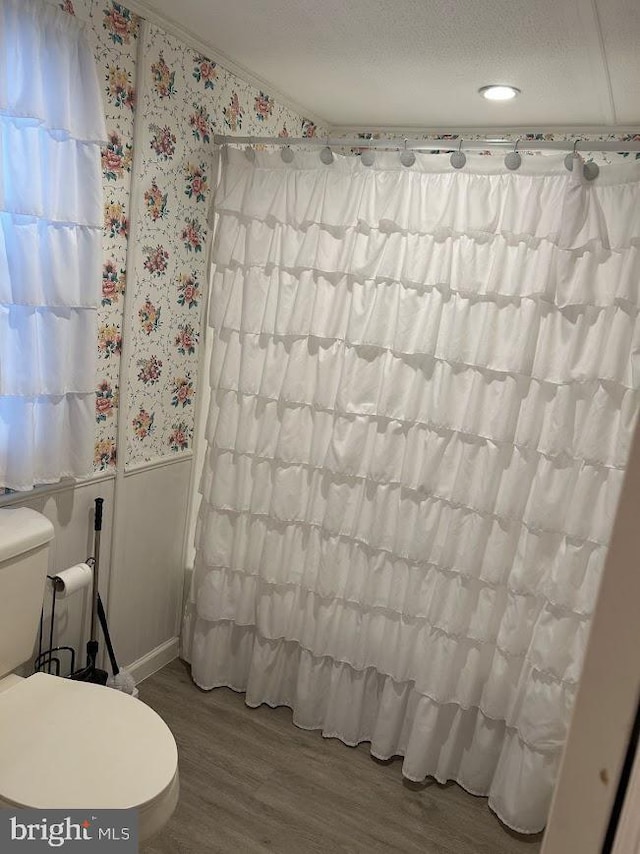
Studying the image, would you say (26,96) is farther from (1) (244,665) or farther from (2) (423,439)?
(1) (244,665)

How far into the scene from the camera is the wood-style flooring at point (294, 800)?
1.99m

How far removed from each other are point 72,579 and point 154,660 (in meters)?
0.78

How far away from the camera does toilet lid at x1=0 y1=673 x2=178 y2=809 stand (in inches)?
57.1

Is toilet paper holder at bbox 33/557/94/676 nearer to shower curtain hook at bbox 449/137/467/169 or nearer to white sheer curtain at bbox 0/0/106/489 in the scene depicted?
white sheer curtain at bbox 0/0/106/489

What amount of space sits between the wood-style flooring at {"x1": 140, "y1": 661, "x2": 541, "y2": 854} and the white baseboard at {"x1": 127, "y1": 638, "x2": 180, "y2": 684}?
0.32 ft

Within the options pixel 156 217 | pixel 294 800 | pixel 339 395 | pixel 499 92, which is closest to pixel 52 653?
pixel 294 800

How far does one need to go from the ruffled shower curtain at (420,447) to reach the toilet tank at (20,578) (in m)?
0.77

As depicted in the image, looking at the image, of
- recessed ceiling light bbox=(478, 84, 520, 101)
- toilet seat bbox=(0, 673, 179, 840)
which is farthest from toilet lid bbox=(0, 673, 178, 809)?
recessed ceiling light bbox=(478, 84, 520, 101)

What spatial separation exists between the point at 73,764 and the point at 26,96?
5.19ft

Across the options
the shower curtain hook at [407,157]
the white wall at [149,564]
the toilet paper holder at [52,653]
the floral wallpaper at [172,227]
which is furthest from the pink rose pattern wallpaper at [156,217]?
the shower curtain hook at [407,157]

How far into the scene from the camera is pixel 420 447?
7.17 feet

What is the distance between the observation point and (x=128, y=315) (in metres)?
2.22

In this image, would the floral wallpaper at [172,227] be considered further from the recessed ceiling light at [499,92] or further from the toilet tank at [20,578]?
the recessed ceiling light at [499,92]

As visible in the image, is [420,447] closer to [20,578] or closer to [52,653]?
[20,578]
